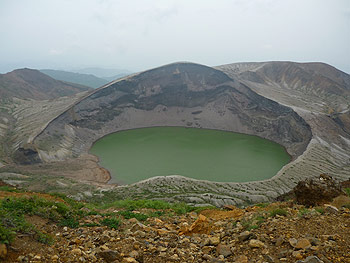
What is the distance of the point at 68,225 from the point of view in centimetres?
731

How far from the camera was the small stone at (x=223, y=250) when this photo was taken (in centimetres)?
574

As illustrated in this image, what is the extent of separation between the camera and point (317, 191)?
9898mm

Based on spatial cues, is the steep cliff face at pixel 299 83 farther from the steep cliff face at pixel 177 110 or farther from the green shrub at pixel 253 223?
the green shrub at pixel 253 223

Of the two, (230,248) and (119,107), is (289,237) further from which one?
(119,107)

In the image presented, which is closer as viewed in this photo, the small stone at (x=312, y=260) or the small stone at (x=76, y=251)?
the small stone at (x=312, y=260)

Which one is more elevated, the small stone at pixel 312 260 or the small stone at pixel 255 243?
the small stone at pixel 312 260

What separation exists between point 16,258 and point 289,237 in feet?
20.0

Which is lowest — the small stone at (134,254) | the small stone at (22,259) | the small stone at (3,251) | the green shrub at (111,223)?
the green shrub at (111,223)

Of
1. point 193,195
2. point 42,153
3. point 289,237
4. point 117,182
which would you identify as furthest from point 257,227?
point 42,153

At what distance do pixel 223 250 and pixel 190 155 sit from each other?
42.6 m

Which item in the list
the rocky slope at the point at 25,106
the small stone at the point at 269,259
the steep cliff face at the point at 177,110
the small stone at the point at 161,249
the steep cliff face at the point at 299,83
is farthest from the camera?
the steep cliff face at the point at 299,83

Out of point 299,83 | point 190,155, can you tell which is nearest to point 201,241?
point 190,155

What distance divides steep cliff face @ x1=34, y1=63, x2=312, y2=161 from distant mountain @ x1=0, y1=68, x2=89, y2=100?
117 feet

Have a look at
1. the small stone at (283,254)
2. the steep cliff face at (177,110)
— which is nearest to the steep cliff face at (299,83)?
the steep cliff face at (177,110)
